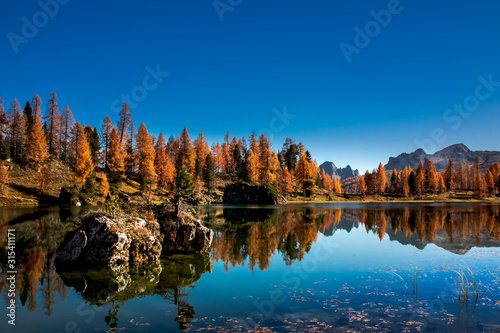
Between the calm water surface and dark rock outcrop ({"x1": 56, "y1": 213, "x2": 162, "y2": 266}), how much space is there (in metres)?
1.24

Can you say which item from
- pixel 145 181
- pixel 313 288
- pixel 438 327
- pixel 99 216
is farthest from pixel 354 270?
pixel 145 181

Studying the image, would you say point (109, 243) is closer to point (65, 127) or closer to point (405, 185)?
point (65, 127)

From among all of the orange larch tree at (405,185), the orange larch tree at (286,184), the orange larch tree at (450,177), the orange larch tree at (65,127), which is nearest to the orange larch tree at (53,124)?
the orange larch tree at (65,127)

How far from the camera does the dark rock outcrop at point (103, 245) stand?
18.9m

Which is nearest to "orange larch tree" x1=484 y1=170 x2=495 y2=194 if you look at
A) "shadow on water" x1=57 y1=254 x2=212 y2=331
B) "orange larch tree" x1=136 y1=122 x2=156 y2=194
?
"orange larch tree" x1=136 y1=122 x2=156 y2=194

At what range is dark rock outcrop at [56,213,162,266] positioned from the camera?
18859 mm

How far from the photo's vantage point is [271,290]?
14.7 metres

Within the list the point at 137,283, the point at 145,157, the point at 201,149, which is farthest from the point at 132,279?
the point at 201,149

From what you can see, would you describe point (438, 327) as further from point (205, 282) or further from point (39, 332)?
point (39, 332)

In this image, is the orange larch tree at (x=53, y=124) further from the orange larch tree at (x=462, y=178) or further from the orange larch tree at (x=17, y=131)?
the orange larch tree at (x=462, y=178)

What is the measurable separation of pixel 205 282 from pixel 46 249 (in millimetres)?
15457

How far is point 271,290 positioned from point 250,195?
81.8 meters

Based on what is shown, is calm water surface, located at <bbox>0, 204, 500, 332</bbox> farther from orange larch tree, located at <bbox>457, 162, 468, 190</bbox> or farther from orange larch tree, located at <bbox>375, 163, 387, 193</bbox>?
orange larch tree, located at <bbox>457, 162, 468, 190</bbox>

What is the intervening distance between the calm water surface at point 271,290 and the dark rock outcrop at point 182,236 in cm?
154
